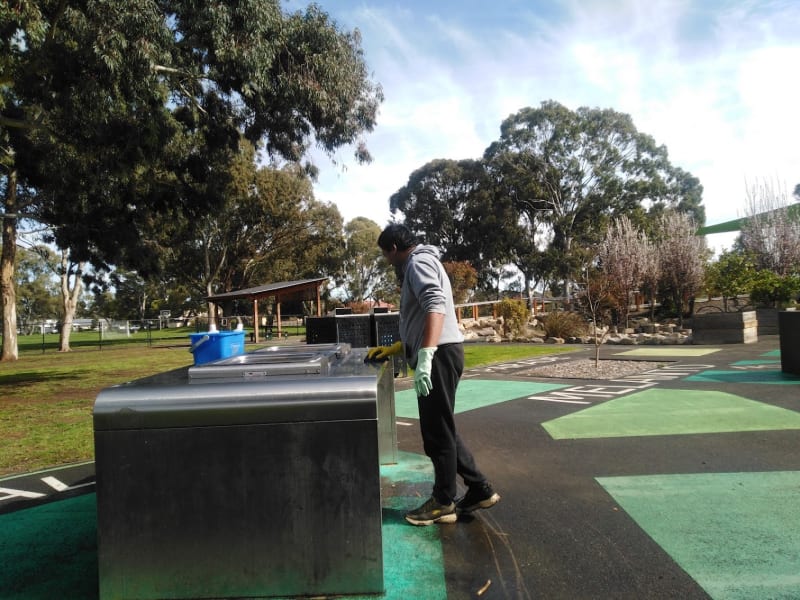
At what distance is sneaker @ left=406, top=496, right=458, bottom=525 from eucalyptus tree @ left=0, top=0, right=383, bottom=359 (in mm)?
7718

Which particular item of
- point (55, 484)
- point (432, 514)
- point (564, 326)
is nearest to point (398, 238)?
point (432, 514)

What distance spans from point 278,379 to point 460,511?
63.6 inches

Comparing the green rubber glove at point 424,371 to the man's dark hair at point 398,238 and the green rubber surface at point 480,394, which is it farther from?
the green rubber surface at point 480,394

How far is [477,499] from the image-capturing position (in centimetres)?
325

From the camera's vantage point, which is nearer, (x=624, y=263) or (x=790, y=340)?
(x=790, y=340)

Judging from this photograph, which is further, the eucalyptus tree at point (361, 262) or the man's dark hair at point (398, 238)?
the eucalyptus tree at point (361, 262)

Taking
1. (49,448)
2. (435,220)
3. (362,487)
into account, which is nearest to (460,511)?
(362,487)

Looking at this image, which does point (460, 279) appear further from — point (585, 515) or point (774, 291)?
point (585, 515)

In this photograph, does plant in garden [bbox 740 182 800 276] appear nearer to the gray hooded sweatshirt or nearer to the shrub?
the shrub

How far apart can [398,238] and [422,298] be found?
501mm

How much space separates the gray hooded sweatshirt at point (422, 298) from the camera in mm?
3023

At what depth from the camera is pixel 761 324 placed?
18.2 meters

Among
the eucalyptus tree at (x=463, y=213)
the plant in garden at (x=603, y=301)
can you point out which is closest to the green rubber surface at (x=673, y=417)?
the plant in garden at (x=603, y=301)

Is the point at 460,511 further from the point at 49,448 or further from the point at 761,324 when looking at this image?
the point at 761,324
